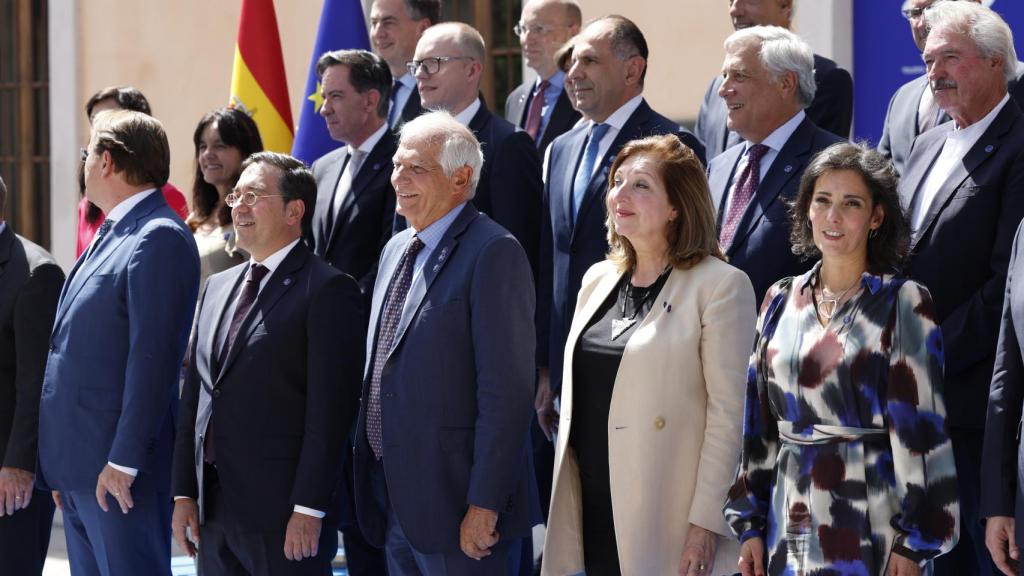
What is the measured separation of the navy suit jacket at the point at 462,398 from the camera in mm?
4246

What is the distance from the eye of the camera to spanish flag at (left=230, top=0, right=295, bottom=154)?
8000mm

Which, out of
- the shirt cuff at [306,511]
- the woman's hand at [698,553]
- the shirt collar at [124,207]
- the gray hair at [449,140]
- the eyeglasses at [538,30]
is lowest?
the shirt cuff at [306,511]

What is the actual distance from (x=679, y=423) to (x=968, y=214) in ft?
3.54

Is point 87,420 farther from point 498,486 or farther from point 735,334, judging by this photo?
point 735,334

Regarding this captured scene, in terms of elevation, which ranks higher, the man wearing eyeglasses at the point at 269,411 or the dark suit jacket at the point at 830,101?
the dark suit jacket at the point at 830,101

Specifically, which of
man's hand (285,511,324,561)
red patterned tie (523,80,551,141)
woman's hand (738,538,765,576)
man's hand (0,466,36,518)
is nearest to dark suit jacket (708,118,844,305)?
woman's hand (738,538,765,576)

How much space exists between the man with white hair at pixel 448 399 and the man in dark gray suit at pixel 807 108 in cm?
125

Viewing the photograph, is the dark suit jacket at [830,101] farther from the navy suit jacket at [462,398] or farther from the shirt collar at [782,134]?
the navy suit jacket at [462,398]

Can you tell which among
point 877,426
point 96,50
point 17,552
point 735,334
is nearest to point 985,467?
point 877,426

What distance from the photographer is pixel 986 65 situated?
4.37 metres

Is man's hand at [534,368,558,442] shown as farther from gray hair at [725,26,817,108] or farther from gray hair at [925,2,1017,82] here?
gray hair at [925,2,1017,82]

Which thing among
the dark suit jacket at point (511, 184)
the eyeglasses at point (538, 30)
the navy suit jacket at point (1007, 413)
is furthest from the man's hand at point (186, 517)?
the eyeglasses at point (538, 30)

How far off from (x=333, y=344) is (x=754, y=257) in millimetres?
1349

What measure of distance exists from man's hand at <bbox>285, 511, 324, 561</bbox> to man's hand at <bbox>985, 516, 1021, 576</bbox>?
80.6 inches
